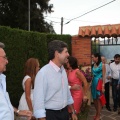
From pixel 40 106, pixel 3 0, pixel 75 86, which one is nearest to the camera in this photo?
pixel 40 106

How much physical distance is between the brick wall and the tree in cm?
1208

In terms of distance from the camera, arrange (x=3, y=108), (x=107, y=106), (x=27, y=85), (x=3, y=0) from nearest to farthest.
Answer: (x=3, y=108), (x=27, y=85), (x=107, y=106), (x=3, y=0)

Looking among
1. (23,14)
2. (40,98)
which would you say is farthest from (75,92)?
(23,14)

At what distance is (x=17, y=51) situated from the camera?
7.56m

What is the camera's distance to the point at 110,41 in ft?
35.9

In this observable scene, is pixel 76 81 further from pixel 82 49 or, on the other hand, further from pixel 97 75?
pixel 82 49

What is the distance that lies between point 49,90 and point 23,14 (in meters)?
19.9

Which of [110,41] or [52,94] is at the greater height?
[110,41]

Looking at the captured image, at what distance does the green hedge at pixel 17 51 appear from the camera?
7164mm

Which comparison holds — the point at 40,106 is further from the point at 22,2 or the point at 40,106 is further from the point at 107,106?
the point at 22,2

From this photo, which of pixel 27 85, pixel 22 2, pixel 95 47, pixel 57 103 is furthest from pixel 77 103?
pixel 22 2

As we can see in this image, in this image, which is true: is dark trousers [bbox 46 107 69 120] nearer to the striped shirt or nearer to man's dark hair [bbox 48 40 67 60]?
the striped shirt

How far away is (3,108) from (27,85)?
139 cm

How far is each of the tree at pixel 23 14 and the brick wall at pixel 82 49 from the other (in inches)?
476
